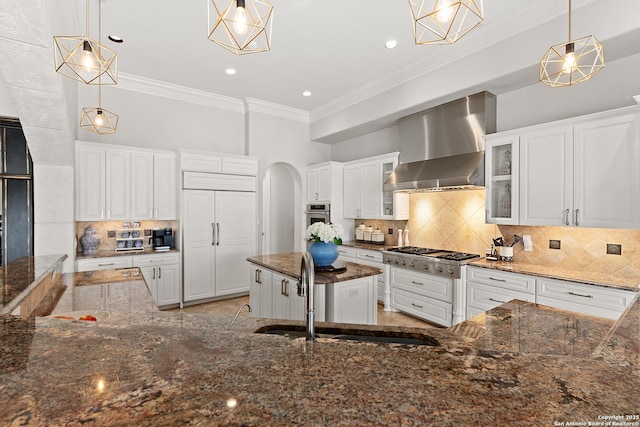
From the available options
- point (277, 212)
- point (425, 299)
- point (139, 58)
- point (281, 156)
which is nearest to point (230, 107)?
point (281, 156)

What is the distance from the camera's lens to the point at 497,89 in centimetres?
367

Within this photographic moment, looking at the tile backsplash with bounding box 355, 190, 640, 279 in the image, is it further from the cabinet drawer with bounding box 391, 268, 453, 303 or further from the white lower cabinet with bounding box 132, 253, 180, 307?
the white lower cabinet with bounding box 132, 253, 180, 307

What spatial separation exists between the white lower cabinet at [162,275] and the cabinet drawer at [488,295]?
3.88m

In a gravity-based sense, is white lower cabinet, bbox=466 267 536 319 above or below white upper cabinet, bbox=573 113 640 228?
below

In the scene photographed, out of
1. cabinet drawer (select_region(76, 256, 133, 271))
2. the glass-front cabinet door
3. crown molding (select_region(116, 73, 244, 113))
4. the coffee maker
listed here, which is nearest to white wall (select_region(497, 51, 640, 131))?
the glass-front cabinet door

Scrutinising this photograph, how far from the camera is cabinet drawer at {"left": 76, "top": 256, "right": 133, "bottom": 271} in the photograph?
3.96 metres

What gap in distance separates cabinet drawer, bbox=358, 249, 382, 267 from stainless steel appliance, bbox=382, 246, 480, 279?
19cm

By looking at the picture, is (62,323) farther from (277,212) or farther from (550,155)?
(277,212)

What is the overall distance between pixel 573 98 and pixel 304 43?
289 centimetres

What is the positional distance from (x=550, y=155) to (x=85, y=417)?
3846mm

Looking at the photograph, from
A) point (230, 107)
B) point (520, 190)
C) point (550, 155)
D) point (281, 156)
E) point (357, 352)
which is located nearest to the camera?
point (357, 352)

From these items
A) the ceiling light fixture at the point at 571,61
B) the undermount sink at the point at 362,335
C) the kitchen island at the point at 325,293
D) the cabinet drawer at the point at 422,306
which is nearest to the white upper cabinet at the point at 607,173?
the ceiling light fixture at the point at 571,61

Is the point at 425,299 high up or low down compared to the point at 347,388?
down

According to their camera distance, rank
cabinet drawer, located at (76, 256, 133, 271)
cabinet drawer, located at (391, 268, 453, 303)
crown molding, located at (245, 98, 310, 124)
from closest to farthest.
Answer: cabinet drawer, located at (391, 268, 453, 303), cabinet drawer, located at (76, 256, 133, 271), crown molding, located at (245, 98, 310, 124)
